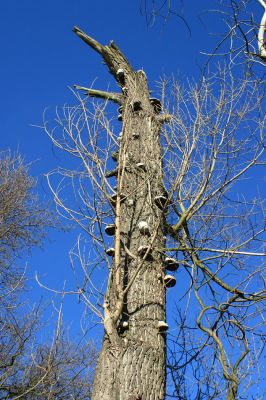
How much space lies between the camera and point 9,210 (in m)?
9.05

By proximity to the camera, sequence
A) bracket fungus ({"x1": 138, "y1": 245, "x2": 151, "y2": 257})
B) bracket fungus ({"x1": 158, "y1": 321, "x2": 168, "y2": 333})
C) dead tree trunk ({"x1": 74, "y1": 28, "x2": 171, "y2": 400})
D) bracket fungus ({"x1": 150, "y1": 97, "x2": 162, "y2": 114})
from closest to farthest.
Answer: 1. dead tree trunk ({"x1": 74, "y1": 28, "x2": 171, "y2": 400})
2. bracket fungus ({"x1": 158, "y1": 321, "x2": 168, "y2": 333})
3. bracket fungus ({"x1": 138, "y1": 245, "x2": 151, "y2": 257})
4. bracket fungus ({"x1": 150, "y1": 97, "x2": 162, "y2": 114})

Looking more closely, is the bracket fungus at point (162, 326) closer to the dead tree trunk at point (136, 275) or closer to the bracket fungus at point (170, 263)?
the dead tree trunk at point (136, 275)

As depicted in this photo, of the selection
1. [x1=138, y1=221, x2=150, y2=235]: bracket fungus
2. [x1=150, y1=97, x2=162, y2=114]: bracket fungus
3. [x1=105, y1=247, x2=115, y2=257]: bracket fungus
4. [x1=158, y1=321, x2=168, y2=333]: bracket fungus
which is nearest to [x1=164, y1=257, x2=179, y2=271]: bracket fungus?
[x1=138, y1=221, x2=150, y2=235]: bracket fungus

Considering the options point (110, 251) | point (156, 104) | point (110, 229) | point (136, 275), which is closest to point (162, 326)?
point (136, 275)

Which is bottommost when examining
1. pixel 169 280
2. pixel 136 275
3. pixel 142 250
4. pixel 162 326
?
pixel 162 326

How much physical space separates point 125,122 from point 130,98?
0.43 meters

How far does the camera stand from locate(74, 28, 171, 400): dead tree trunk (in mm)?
3219

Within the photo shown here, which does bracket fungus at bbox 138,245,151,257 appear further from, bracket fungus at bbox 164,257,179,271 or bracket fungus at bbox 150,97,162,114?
bracket fungus at bbox 150,97,162,114

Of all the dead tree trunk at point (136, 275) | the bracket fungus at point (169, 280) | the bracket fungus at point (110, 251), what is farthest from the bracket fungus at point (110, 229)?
the bracket fungus at point (169, 280)

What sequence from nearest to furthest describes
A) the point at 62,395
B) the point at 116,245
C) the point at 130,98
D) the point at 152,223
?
the point at 116,245
the point at 152,223
the point at 130,98
the point at 62,395

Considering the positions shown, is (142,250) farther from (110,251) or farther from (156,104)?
(156,104)

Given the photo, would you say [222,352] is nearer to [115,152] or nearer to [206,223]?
[206,223]

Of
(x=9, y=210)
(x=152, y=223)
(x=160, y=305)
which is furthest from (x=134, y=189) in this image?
(x=9, y=210)

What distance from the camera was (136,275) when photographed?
11.4ft
